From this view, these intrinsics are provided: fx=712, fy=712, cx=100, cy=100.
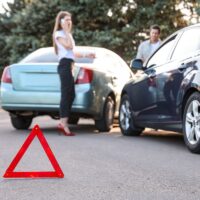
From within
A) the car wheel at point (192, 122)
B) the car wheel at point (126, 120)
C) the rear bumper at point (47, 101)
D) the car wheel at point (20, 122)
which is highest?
the car wheel at point (192, 122)

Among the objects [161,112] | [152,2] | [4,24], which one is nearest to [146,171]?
[161,112]

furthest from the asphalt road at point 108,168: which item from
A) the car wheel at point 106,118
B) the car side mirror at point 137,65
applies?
the car side mirror at point 137,65

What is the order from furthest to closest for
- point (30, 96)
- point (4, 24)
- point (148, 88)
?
point (4, 24)
point (30, 96)
point (148, 88)

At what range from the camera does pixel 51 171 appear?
6.30 meters

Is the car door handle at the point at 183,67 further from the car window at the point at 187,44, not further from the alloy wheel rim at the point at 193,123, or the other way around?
the alloy wheel rim at the point at 193,123

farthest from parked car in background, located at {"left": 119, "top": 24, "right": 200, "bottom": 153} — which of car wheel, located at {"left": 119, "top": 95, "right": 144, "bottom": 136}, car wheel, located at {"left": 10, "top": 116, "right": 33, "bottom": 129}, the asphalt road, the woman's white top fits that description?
car wheel, located at {"left": 10, "top": 116, "right": 33, "bottom": 129}

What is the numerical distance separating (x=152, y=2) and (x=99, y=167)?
22.0m

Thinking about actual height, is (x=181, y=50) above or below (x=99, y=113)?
above

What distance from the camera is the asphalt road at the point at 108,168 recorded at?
5.29m

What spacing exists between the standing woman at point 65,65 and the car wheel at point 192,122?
2.67 metres

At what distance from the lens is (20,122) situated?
37.1 feet

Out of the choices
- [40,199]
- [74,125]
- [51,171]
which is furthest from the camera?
[74,125]

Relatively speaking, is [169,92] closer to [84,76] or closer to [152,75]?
[152,75]

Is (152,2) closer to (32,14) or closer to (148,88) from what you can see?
(32,14)
